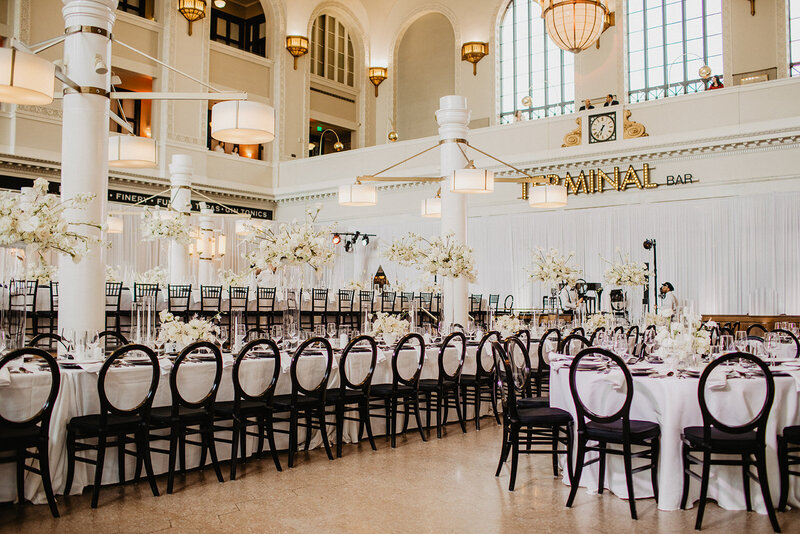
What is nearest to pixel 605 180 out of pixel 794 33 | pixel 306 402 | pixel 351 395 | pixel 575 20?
pixel 794 33

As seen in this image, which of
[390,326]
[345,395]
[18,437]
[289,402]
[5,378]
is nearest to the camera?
[18,437]

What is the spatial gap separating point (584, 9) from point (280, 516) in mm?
6729

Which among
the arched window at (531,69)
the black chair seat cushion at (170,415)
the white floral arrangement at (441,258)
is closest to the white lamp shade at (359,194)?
the white floral arrangement at (441,258)

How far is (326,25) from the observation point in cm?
2019

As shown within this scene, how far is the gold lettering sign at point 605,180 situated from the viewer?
44.7ft

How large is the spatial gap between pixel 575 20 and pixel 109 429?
6.75m

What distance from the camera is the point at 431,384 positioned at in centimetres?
602

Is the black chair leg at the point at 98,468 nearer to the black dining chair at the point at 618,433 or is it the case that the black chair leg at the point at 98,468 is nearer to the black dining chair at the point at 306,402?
the black dining chair at the point at 306,402

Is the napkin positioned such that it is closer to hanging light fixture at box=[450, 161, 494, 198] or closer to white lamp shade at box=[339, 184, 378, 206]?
white lamp shade at box=[339, 184, 378, 206]

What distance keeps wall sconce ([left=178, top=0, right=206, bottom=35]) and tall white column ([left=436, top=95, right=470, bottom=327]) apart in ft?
32.1

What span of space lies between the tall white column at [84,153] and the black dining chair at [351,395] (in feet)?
6.68

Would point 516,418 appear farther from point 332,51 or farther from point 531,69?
point 332,51

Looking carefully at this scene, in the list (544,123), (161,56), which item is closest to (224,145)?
(161,56)

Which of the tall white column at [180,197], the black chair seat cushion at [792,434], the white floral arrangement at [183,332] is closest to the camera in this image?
the black chair seat cushion at [792,434]
